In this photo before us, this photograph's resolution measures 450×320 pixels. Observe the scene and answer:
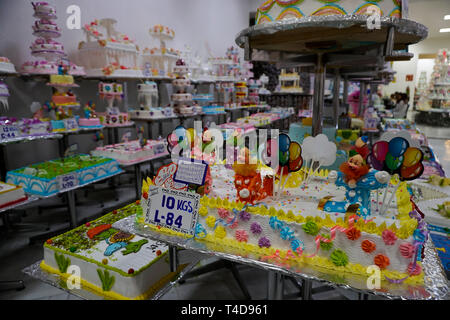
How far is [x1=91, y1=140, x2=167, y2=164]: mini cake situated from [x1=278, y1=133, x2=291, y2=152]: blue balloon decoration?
2803mm

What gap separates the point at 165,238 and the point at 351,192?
0.78m

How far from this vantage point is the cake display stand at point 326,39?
3.73 ft

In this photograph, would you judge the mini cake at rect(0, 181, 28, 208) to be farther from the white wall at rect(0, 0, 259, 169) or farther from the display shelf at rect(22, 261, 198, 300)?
the white wall at rect(0, 0, 259, 169)

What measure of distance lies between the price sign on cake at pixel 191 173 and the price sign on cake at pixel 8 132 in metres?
2.50

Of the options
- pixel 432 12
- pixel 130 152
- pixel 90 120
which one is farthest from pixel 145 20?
pixel 432 12

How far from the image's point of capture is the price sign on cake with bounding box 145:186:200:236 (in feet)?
4.17

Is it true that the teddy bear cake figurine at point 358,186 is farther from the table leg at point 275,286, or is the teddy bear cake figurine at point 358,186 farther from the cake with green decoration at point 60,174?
→ the cake with green decoration at point 60,174

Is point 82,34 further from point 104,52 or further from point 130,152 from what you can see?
point 130,152

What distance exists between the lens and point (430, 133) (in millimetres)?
8695

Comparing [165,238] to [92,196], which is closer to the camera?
[165,238]

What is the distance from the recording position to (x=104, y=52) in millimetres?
4199

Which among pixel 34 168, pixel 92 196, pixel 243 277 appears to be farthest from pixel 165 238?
pixel 92 196

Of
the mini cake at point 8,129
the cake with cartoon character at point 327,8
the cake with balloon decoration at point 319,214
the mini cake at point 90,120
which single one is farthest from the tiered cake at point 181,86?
the cake with cartoon character at point 327,8

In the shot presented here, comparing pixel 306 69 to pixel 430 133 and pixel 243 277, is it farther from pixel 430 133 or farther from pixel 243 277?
pixel 430 133
